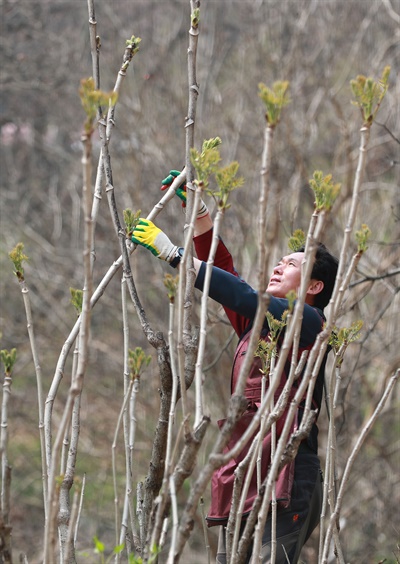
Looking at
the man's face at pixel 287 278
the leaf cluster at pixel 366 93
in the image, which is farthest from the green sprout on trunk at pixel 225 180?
the man's face at pixel 287 278

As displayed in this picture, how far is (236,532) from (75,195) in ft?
19.4

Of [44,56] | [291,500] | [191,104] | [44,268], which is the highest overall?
[44,56]

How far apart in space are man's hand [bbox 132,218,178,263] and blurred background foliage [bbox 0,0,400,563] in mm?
2919

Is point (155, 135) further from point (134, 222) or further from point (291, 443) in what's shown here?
point (291, 443)

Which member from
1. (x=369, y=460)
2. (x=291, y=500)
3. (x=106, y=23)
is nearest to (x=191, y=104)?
(x=291, y=500)

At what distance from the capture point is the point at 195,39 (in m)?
2.12

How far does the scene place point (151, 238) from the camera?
2346 millimetres

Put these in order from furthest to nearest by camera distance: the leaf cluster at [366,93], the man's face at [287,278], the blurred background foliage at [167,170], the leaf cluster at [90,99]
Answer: the blurred background foliage at [167,170] → the man's face at [287,278] → the leaf cluster at [366,93] → the leaf cluster at [90,99]

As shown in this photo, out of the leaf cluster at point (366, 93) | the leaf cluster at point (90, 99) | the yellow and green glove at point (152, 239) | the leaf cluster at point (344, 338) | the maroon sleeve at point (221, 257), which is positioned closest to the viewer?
the leaf cluster at point (90, 99)

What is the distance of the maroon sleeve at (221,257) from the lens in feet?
9.70

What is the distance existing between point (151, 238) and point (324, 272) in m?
0.85

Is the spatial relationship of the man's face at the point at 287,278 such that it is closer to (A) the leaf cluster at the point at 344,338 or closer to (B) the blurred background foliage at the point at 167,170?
(A) the leaf cluster at the point at 344,338

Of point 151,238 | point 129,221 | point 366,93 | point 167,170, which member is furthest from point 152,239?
point 167,170

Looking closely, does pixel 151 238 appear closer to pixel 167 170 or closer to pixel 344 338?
pixel 344 338
